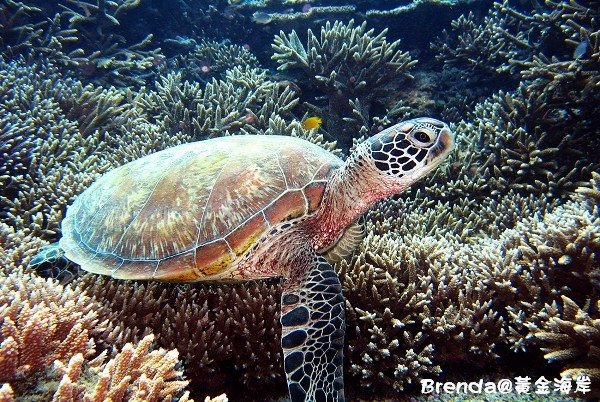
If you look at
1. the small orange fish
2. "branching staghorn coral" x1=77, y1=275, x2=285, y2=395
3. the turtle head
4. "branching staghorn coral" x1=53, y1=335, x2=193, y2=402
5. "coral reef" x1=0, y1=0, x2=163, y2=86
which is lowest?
"branching staghorn coral" x1=77, y1=275, x2=285, y2=395

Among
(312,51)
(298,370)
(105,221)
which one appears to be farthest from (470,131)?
(105,221)

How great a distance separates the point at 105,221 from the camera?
113 inches

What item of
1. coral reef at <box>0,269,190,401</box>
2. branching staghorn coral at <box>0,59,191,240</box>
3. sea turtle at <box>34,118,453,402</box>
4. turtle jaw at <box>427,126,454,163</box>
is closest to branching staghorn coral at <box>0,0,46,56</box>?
branching staghorn coral at <box>0,59,191,240</box>

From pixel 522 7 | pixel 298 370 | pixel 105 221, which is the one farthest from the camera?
pixel 522 7

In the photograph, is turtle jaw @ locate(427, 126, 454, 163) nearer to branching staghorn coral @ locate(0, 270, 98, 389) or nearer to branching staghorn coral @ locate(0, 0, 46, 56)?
branching staghorn coral @ locate(0, 270, 98, 389)

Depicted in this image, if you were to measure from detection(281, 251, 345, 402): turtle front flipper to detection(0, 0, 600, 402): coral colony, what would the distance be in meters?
0.34

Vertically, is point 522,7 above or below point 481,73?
above

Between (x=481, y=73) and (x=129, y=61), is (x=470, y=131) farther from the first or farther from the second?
(x=129, y=61)

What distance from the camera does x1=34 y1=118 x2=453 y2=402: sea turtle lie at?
8.07 feet

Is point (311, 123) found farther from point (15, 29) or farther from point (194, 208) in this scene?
point (15, 29)

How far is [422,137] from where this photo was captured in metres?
2.51

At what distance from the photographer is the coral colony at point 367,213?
6.90 ft

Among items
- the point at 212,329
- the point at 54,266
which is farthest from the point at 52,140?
the point at 212,329

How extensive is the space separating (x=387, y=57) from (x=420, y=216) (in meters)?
3.32
